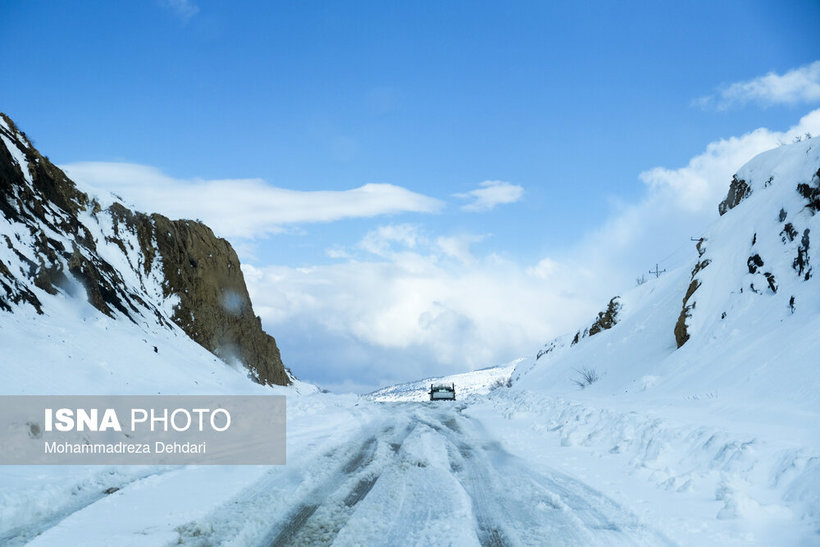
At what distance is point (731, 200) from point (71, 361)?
3267cm

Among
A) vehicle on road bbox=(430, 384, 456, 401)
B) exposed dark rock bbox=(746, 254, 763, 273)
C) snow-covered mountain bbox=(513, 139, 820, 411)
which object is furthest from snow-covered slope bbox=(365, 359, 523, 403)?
exposed dark rock bbox=(746, 254, 763, 273)

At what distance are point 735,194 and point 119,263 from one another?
1333 inches

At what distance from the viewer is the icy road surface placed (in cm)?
566

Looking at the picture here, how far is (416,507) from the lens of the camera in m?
6.76

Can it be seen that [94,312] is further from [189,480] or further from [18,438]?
[189,480]

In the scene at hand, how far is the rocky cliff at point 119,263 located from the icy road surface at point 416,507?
1281 centimetres

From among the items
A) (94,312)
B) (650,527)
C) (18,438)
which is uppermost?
(94,312)

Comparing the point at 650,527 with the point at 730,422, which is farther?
the point at 730,422

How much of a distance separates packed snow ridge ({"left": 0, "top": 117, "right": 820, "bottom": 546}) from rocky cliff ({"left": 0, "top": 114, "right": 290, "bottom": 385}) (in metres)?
0.72

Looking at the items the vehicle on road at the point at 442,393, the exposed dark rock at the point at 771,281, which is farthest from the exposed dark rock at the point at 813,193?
the vehicle on road at the point at 442,393

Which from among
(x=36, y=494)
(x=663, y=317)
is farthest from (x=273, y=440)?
(x=663, y=317)

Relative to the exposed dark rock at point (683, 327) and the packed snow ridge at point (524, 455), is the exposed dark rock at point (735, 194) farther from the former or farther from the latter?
the exposed dark rock at point (683, 327)

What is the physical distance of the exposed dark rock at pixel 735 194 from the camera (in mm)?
31203

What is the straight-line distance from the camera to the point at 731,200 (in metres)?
33.5
